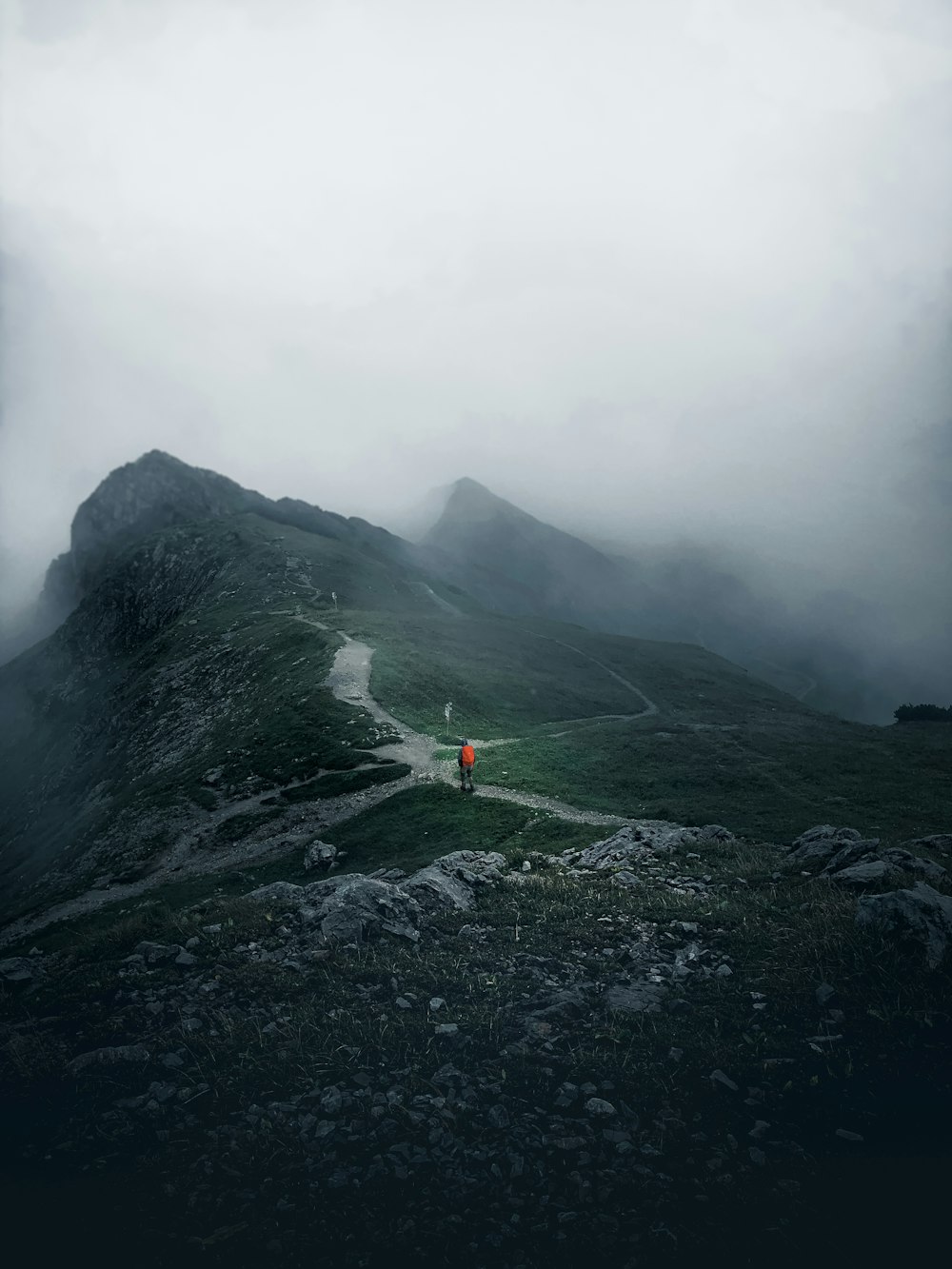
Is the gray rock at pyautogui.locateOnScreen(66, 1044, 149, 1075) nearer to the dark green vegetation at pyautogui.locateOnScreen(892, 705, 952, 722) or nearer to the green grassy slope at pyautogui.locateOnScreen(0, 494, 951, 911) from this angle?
the green grassy slope at pyautogui.locateOnScreen(0, 494, 951, 911)

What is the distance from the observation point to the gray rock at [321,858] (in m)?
31.0

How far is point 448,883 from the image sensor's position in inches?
650

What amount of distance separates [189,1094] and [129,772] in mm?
68447

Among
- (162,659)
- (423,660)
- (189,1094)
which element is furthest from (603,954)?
(162,659)

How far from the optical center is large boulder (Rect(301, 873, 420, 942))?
13328 mm

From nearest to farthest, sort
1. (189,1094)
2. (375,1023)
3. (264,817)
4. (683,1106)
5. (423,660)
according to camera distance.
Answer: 1. (683,1106)
2. (189,1094)
3. (375,1023)
4. (264,817)
5. (423,660)

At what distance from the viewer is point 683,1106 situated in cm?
818

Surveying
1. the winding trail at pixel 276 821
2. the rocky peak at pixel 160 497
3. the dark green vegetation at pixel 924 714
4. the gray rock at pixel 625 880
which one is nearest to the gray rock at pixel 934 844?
the gray rock at pixel 625 880

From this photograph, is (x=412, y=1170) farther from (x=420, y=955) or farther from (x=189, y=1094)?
(x=420, y=955)

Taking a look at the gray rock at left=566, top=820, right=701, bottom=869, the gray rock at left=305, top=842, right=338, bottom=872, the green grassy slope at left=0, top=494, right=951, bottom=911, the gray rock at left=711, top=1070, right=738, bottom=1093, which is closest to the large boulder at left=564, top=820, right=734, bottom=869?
the gray rock at left=566, top=820, right=701, bottom=869

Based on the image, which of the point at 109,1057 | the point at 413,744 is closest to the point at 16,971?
the point at 109,1057

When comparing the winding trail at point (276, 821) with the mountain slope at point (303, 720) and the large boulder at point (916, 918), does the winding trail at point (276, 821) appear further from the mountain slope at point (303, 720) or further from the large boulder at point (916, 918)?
the large boulder at point (916, 918)

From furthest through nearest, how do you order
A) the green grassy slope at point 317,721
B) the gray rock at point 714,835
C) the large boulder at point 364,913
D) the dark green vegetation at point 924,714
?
the dark green vegetation at point 924,714
the green grassy slope at point 317,721
the gray rock at point 714,835
the large boulder at point 364,913

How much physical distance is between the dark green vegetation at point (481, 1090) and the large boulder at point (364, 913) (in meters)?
0.61
